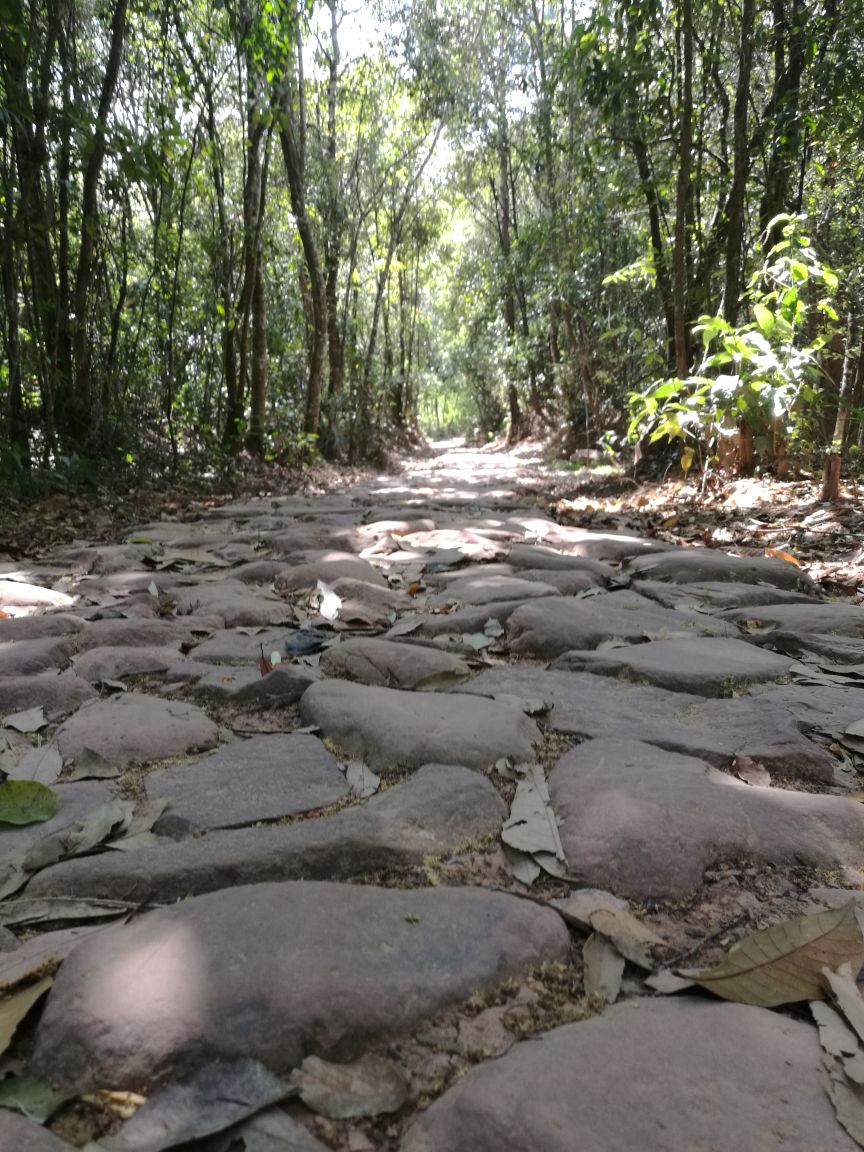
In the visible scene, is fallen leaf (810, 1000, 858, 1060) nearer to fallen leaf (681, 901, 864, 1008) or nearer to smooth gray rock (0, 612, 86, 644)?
fallen leaf (681, 901, 864, 1008)

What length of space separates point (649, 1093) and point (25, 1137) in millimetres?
590

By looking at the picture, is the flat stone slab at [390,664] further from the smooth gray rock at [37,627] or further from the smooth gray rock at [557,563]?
the smooth gray rock at [557,563]

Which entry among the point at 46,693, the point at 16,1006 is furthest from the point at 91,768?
the point at 16,1006

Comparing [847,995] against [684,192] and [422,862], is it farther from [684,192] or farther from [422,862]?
[684,192]

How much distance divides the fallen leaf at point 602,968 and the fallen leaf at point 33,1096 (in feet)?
1.97

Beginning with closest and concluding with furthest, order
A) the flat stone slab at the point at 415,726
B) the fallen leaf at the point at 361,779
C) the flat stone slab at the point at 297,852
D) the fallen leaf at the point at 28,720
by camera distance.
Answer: the flat stone slab at the point at 297,852
the fallen leaf at the point at 361,779
the flat stone slab at the point at 415,726
the fallen leaf at the point at 28,720

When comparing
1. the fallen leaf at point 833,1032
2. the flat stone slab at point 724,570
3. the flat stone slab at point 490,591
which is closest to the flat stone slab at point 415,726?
the fallen leaf at point 833,1032

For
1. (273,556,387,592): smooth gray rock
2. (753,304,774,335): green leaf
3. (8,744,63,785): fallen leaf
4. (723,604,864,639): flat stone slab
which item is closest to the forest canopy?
(753,304,774,335): green leaf

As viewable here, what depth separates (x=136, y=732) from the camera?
172 cm

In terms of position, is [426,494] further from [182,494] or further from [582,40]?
[582,40]

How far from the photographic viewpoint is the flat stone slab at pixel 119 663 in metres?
2.13

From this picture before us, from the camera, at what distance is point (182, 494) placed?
669cm

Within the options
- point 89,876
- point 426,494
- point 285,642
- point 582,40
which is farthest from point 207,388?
point 89,876

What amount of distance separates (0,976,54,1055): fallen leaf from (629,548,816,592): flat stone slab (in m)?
2.87
